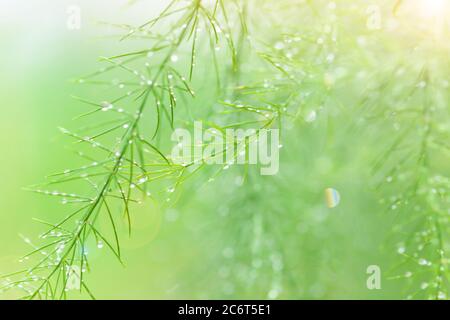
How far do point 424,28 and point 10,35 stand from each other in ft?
5.33

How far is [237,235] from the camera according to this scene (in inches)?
40.1

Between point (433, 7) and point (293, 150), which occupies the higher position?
point (433, 7)

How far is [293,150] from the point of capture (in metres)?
1.07

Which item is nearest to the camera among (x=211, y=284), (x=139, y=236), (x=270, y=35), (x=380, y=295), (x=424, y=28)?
(x=424, y=28)

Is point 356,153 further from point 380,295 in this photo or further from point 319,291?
point 380,295

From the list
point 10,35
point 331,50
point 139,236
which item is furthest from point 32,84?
point 331,50

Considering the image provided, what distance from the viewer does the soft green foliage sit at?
0.55 metres

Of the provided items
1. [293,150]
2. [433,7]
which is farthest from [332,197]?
[433,7]

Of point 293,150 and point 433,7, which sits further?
point 293,150

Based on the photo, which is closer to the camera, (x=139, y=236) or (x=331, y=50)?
(x=331, y=50)

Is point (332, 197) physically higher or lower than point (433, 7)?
lower

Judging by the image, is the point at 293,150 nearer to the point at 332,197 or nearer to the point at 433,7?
the point at 332,197

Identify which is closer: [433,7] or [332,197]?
[433,7]
